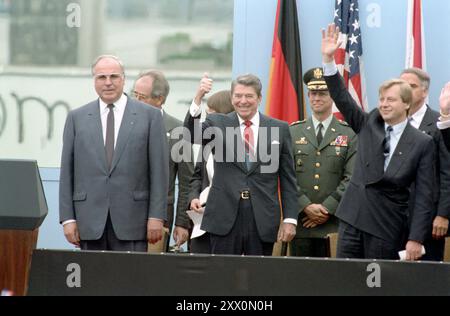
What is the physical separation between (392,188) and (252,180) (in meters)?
0.85

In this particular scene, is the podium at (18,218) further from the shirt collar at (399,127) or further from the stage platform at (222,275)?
the shirt collar at (399,127)

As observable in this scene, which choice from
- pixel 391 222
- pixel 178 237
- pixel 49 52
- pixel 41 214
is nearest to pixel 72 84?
pixel 49 52

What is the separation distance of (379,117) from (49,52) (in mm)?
3710

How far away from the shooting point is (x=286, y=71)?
8742mm

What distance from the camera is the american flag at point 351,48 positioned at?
8.69 meters

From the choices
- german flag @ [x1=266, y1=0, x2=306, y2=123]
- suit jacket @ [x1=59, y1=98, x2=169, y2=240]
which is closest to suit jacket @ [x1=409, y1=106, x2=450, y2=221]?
suit jacket @ [x1=59, y1=98, x2=169, y2=240]

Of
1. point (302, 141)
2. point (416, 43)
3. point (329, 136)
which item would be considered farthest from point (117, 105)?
point (416, 43)

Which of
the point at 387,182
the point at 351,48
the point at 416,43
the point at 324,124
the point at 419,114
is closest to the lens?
the point at 387,182

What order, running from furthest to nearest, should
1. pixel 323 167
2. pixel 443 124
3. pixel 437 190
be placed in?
1. pixel 323 167
2. pixel 437 190
3. pixel 443 124

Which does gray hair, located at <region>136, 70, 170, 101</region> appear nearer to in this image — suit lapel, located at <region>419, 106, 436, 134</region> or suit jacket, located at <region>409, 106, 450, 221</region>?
suit lapel, located at <region>419, 106, 436, 134</region>

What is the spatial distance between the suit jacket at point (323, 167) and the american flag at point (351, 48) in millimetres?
1229

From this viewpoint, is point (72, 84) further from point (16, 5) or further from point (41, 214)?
point (41, 214)

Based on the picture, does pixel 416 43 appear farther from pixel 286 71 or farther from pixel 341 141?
pixel 341 141

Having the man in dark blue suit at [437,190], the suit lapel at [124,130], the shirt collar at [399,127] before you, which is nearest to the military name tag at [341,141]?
the man in dark blue suit at [437,190]
